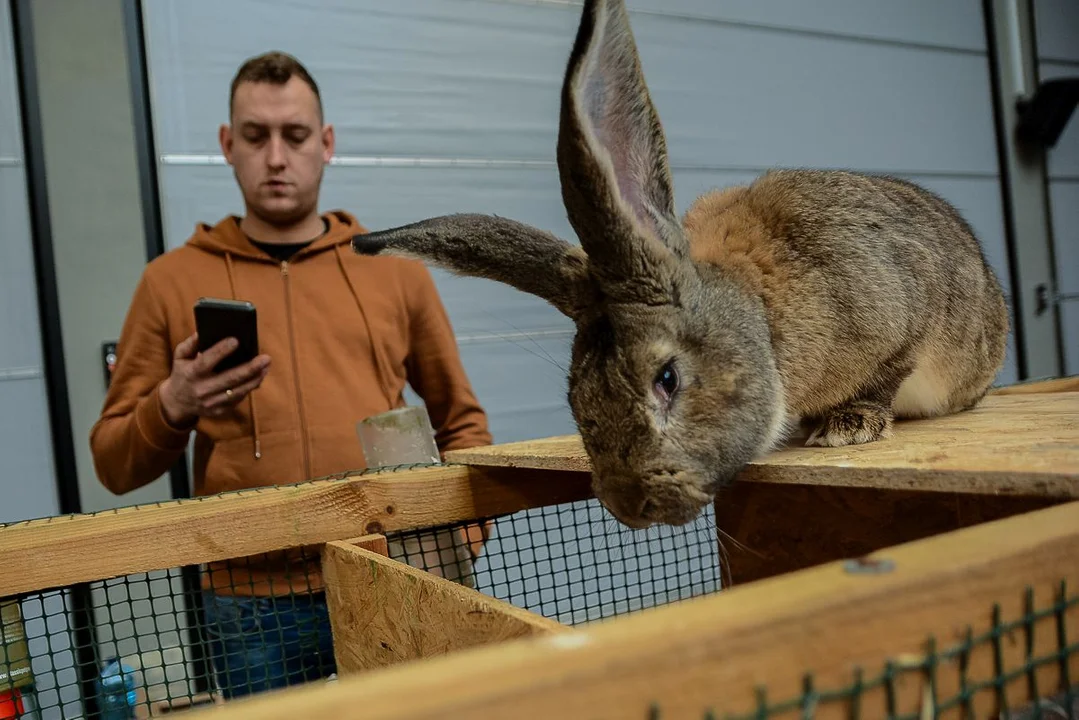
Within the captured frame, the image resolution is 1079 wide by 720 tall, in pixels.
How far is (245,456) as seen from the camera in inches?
90.0

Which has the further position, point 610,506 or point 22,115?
point 22,115

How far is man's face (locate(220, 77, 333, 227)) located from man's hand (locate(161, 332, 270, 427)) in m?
0.69

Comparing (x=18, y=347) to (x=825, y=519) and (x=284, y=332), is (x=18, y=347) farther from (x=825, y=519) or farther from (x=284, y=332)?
(x=825, y=519)

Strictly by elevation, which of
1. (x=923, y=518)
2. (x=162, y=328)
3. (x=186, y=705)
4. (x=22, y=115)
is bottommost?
(x=186, y=705)

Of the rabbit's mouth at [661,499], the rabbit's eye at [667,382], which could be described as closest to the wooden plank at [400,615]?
the rabbit's mouth at [661,499]

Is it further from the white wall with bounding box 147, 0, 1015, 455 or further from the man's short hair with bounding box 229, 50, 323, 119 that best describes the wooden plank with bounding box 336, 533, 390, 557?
the white wall with bounding box 147, 0, 1015, 455

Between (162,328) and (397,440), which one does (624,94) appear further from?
(162,328)

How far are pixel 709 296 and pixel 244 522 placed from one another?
35.1 inches

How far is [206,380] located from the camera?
1.82 meters

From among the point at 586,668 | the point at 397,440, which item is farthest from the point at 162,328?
the point at 586,668

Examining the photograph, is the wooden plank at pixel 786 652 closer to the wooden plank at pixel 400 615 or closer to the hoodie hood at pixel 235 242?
the wooden plank at pixel 400 615

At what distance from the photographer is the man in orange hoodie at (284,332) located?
2.29m

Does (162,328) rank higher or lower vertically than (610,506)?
higher

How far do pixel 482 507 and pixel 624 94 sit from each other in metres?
0.86
